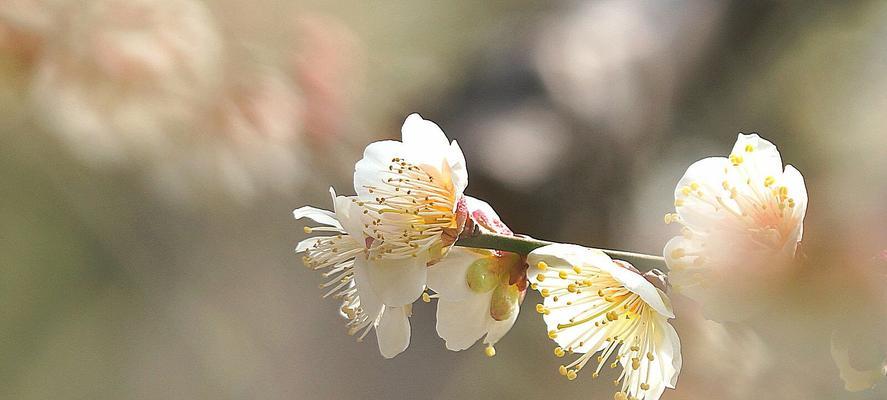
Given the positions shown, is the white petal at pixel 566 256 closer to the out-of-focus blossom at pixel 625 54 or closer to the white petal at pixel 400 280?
the white petal at pixel 400 280

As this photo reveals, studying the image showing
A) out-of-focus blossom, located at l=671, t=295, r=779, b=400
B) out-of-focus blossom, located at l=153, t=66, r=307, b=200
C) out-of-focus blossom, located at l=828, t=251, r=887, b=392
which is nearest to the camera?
out-of-focus blossom, located at l=828, t=251, r=887, b=392

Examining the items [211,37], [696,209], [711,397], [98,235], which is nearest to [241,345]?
[98,235]

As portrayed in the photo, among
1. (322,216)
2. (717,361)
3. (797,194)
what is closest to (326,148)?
(717,361)

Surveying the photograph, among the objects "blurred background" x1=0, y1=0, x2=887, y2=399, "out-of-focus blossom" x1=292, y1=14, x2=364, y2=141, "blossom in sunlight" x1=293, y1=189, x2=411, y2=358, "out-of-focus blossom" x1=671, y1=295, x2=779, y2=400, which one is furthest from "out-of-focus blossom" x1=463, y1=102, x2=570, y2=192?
"blossom in sunlight" x1=293, y1=189, x2=411, y2=358

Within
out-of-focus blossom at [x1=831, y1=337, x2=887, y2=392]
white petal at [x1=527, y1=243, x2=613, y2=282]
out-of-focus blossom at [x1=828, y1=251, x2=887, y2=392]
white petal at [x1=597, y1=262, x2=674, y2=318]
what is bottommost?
out-of-focus blossom at [x1=831, y1=337, x2=887, y2=392]

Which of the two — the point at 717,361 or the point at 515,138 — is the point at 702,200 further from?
the point at 515,138

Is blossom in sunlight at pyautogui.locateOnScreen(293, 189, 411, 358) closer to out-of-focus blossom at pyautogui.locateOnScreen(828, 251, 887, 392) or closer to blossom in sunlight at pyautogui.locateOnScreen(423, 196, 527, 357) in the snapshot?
blossom in sunlight at pyautogui.locateOnScreen(423, 196, 527, 357)
